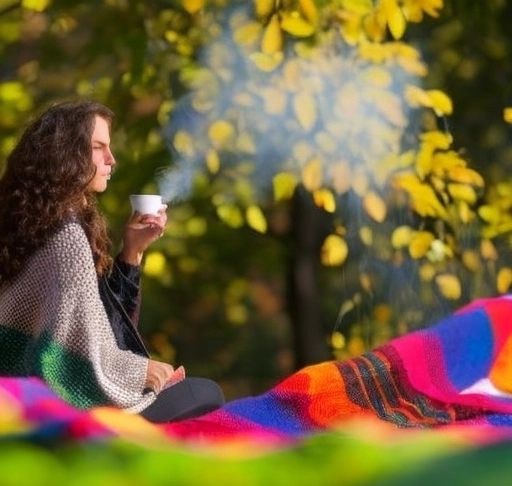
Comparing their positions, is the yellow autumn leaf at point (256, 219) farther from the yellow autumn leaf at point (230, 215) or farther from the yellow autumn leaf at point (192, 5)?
the yellow autumn leaf at point (192, 5)

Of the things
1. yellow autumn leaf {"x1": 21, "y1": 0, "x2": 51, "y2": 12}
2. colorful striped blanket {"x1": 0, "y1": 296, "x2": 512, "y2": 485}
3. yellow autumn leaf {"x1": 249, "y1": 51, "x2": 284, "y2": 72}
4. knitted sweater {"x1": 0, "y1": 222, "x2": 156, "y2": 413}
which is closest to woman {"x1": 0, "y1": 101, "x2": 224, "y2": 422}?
knitted sweater {"x1": 0, "y1": 222, "x2": 156, "y2": 413}

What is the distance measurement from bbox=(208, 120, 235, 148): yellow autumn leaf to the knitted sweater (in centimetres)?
168

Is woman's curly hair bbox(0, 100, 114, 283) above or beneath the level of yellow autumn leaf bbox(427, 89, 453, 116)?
above

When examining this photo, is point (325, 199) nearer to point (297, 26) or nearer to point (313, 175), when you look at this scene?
point (313, 175)

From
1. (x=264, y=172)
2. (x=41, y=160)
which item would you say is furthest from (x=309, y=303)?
(x=41, y=160)

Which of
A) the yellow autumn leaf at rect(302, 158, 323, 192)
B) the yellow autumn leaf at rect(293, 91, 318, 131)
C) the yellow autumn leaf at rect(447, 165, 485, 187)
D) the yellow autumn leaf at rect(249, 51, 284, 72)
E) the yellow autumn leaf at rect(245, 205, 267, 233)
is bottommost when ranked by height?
the yellow autumn leaf at rect(245, 205, 267, 233)

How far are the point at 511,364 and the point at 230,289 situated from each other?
2.06 metres

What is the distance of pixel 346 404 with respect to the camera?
2.53 metres

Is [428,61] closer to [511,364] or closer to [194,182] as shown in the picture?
[194,182]

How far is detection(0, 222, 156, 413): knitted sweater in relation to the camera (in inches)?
91.4

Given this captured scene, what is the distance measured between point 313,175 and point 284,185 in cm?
9

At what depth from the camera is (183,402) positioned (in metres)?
2.45

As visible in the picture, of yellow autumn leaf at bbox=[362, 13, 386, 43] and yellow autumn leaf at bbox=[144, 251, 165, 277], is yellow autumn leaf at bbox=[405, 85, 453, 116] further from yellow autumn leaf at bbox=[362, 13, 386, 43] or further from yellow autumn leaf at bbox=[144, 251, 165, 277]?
yellow autumn leaf at bbox=[144, 251, 165, 277]

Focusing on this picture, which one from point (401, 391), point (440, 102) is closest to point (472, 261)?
point (440, 102)
